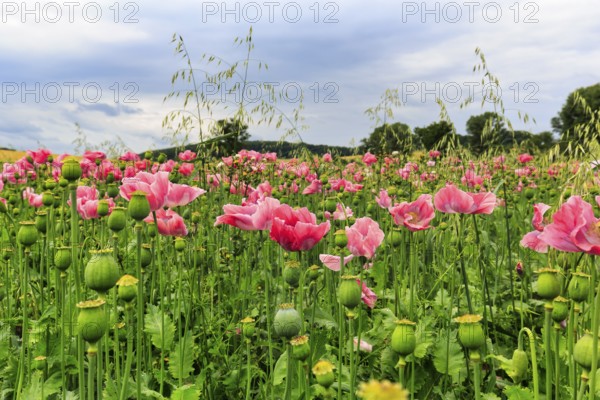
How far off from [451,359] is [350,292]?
932 mm

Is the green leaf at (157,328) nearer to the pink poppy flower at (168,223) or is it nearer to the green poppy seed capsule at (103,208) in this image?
the pink poppy flower at (168,223)

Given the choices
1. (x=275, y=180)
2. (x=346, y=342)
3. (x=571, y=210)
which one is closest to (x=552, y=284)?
(x=571, y=210)

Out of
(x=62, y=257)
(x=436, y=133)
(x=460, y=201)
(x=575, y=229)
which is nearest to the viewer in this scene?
(x=575, y=229)

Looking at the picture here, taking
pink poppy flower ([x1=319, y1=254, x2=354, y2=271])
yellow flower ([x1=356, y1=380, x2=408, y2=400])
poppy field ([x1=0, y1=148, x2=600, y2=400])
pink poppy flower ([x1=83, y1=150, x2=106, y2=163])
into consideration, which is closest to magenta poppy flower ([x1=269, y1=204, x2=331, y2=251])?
poppy field ([x1=0, y1=148, x2=600, y2=400])

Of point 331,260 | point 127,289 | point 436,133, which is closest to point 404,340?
point 331,260

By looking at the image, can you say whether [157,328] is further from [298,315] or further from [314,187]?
[314,187]

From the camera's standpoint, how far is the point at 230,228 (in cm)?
342

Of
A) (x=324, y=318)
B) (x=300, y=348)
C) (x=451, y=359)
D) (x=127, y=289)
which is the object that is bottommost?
(x=451, y=359)

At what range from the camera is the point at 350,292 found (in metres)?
1.24

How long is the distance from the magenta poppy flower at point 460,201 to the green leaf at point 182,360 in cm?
114

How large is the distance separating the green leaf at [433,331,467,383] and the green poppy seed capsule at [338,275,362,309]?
81cm

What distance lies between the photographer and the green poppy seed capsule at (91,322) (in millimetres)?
993

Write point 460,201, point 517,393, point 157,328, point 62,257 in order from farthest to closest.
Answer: point 157,328, point 460,201, point 62,257, point 517,393

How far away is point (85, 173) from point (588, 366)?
4006mm
